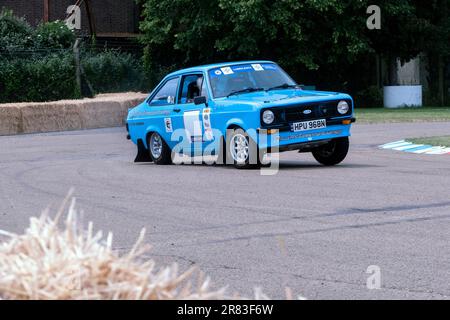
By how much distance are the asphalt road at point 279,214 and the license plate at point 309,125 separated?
60 centimetres

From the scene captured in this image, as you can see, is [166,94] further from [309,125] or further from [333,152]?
[309,125]

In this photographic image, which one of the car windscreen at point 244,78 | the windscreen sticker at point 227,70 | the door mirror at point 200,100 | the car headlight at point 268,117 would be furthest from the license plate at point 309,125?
the windscreen sticker at point 227,70

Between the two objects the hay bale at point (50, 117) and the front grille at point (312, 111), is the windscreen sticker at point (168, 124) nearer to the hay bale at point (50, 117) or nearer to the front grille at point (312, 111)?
the front grille at point (312, 111)

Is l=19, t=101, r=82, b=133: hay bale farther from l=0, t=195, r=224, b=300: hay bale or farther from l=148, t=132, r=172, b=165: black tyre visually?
l=0, t=195, r=224, b=300: hay bale

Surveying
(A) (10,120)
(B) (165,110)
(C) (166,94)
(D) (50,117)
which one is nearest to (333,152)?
(B) (165,110)

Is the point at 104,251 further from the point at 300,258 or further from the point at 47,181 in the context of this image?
the point at 47,181

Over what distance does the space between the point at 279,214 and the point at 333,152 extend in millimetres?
5658

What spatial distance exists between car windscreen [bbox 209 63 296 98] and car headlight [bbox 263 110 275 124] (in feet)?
4.59

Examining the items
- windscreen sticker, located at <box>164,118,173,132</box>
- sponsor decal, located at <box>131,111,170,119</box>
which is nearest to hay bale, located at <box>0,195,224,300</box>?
windscreen sticker, located at <box>164,118,173,132</box>

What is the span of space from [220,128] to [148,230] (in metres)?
5.99

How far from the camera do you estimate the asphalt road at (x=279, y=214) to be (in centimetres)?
735

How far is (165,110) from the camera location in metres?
17.0

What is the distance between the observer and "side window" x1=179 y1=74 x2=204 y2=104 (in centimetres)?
1658
